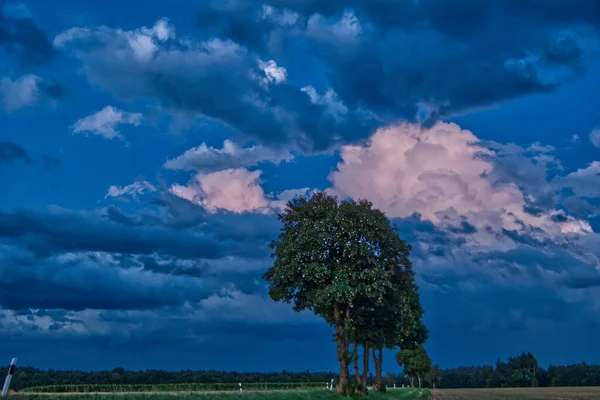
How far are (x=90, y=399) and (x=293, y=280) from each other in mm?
27910

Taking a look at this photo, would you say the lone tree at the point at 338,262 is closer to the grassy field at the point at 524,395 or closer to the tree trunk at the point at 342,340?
the tree trunk at the point at 342,340

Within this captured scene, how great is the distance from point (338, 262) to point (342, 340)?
23.5ft

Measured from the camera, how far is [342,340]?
177ft

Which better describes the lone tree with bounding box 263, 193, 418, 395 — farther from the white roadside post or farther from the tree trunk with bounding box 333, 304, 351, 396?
the white roadside post

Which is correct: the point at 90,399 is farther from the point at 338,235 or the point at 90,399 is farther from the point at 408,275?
the point at 408,275

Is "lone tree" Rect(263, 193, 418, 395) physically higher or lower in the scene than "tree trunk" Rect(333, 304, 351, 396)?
higher

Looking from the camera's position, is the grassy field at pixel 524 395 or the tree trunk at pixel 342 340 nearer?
the tree trunk at pixel 342 340

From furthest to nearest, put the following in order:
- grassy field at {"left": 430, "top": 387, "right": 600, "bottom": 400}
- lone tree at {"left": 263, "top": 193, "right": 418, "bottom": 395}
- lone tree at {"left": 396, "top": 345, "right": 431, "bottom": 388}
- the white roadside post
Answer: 1. lone tree at {"left": 396, "top": 345, "right": 431, "bottom": 388}
2. grassy field at {"left": 430, "top": 387, "right": 600, "bottom": 400}
3. lone tree at {"left": 263, "top": 193, "right": 418, "bottom": 395}
4. the white roadside post

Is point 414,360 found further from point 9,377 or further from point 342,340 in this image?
point 9,377

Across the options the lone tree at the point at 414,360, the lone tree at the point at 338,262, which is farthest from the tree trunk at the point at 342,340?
Result: the lone tree at the point at 414,360

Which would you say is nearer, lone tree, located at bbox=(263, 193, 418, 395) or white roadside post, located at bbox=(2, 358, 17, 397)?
white roadside post, located at bbox=(2, 358, 17, 397)

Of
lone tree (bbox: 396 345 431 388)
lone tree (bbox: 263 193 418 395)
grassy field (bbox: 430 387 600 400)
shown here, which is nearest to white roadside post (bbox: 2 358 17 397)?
lone tree (bbox: 263 193 418 395)

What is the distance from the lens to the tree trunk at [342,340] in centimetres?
5238

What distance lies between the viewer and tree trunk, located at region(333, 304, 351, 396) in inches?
2062
